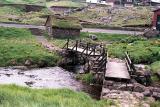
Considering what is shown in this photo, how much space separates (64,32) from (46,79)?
23786mm

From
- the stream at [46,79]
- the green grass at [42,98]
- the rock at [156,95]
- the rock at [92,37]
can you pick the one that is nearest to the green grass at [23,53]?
the stream at [46,79]

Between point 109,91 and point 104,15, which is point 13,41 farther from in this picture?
point 104,15

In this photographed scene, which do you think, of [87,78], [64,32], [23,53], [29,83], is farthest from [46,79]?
[64,32]

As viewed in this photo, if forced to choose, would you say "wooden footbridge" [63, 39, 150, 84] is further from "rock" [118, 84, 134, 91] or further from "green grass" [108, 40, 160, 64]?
"green grass" [108, 40, 160, 64]

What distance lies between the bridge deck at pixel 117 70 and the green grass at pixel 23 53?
330 inches

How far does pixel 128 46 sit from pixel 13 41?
13.6 meters

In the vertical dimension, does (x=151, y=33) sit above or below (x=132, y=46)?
below

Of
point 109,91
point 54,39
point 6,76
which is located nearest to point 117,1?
point 54,39

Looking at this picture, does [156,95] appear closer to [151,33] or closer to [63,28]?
[63,28]

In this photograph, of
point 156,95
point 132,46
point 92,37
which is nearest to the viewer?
point 156,95

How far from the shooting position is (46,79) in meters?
42.0

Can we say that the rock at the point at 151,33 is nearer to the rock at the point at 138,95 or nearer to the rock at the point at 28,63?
the rock at the point at 28,63

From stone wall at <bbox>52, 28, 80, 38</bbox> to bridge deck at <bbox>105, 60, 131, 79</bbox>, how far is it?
2144 cm

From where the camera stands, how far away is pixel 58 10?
4311 inches
